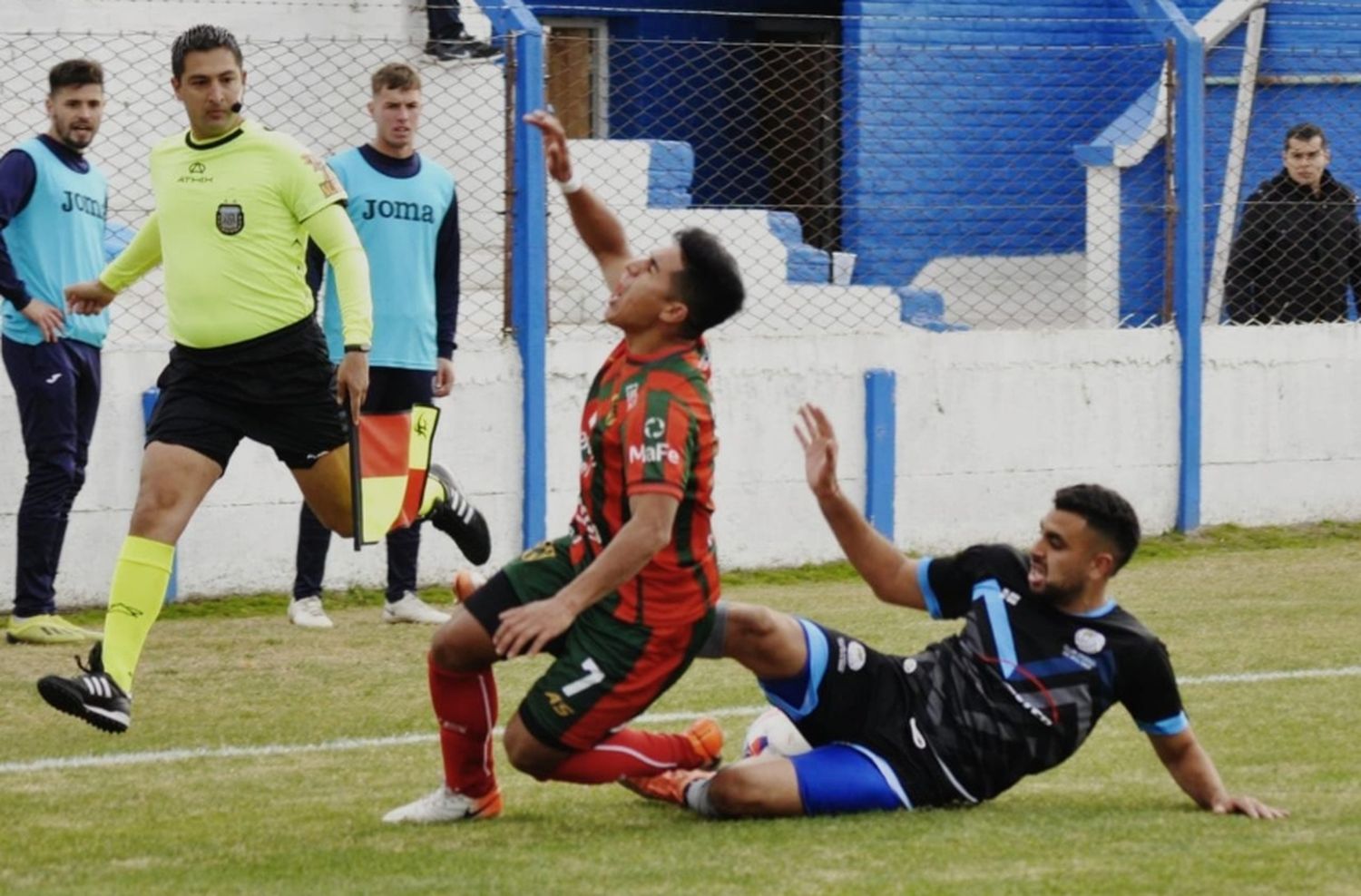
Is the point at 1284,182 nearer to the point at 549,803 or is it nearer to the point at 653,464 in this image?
the point at 549,803

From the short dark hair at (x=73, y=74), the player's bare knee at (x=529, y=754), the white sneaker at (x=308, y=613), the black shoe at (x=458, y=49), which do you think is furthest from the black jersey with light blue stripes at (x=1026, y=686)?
the black shoe at (x=458, y=49)

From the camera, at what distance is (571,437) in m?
11.8

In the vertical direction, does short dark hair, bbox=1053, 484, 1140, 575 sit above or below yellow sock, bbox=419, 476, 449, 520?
above

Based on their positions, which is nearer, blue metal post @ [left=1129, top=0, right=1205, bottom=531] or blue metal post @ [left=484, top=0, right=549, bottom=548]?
blue metal post @ [left=484, top=0, right=549, bottom=548]

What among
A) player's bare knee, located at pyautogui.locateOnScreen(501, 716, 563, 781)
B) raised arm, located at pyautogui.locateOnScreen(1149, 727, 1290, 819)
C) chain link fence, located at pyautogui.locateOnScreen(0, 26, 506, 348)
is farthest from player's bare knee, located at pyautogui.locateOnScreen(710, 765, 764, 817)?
chain link fence, located at pyautogui.locateOnScreen(0, 26, 506, 348)

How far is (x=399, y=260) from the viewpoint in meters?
10.2

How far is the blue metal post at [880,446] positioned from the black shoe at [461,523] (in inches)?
122

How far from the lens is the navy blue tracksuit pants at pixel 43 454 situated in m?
9.79

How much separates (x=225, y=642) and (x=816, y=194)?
7.86m

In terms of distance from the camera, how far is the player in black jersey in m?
6.18

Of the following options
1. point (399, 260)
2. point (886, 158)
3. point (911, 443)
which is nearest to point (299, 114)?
point (399, 260)

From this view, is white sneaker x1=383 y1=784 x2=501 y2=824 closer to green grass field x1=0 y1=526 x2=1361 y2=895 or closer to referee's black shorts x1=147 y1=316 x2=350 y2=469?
green grass field x1=0 y1=526 x2=1361 y2=895

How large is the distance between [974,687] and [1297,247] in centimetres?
809

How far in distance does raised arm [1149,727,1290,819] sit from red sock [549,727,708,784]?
1145 mm
